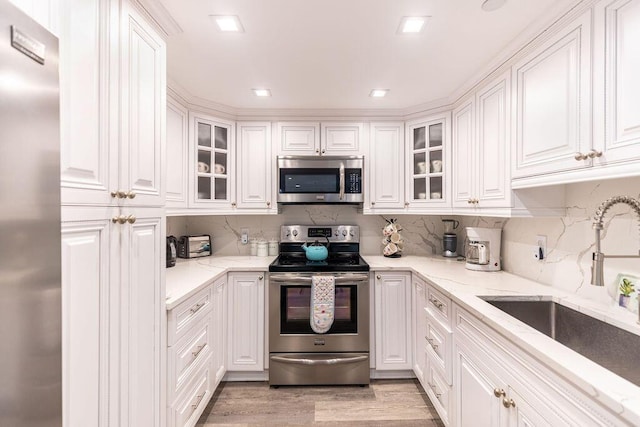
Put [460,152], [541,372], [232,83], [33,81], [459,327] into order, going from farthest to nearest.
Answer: [460,152] < [232,83] < [459,327] < [541,372] < [33,81]

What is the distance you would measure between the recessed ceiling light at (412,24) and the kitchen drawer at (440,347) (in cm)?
166

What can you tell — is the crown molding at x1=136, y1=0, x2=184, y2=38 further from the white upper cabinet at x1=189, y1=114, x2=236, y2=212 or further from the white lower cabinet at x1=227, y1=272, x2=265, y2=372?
the white lower cabinet at x1=227, y1=272, x2=265, y2=372

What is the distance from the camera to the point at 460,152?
2.37 metres

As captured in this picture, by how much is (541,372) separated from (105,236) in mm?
1522

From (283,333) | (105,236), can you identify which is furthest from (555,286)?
(105,236)

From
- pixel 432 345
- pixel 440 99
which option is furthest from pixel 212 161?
pixel 432 345

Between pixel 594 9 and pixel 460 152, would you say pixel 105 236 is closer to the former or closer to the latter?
pixel 594 9

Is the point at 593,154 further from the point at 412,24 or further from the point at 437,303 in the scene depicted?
the point at 437,303

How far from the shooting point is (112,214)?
1.07 m

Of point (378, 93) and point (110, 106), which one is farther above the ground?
point (378, 93)

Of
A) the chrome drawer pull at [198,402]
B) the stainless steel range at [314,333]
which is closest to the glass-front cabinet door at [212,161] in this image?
the stainless steel range at [314,333]

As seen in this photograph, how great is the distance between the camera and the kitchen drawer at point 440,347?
69.1 inches

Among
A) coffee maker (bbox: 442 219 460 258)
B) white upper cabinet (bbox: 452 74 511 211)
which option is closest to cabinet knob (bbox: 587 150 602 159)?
white upper cabinet (bbox: 452 74 511 211)

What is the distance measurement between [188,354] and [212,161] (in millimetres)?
1548
